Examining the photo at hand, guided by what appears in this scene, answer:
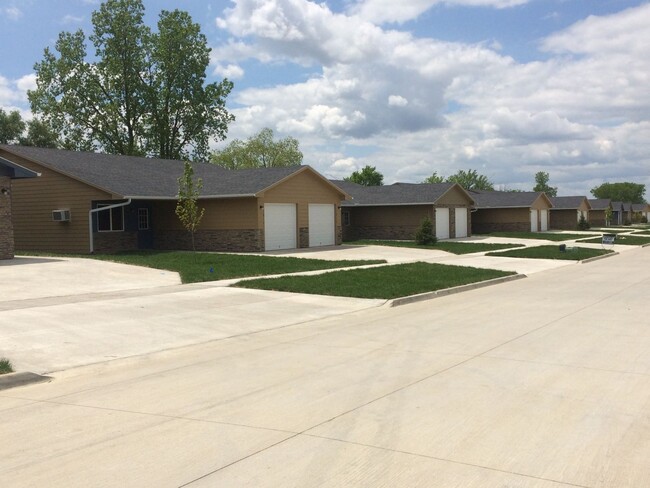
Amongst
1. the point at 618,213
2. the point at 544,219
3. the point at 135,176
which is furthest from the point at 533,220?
the point at 618,213

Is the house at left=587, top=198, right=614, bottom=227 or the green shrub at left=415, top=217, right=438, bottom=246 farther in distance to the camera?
the house at left=587, top=198, right=614, bottom=227

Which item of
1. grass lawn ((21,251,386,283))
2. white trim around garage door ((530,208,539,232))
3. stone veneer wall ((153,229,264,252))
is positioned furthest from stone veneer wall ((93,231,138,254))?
white trim around garage door ((530,208,539,232))

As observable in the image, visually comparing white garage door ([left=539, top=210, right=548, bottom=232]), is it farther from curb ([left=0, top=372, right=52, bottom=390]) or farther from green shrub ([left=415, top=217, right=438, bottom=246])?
curb ([left=0, top=372, right=52, bottom=390])

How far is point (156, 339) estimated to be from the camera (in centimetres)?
1020

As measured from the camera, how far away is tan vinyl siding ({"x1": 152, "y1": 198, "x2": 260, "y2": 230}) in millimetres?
29766

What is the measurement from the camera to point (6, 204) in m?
22.9

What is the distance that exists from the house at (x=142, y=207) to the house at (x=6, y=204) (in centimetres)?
450

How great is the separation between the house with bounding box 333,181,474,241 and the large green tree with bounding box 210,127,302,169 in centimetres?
3441

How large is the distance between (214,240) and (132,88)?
2798cm

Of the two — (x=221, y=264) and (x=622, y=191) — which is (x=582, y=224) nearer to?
(x=221, y=264)

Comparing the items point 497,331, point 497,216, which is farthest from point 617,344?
point 497,216

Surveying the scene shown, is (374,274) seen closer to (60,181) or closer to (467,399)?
(467,399)

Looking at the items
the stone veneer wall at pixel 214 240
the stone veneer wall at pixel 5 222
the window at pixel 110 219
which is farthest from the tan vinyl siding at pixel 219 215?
the stone veneer wall at pixel 5 222

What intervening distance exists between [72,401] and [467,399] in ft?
13.6
